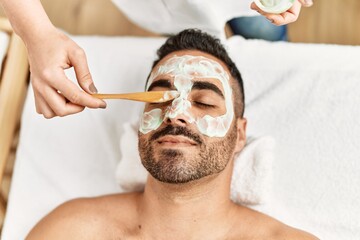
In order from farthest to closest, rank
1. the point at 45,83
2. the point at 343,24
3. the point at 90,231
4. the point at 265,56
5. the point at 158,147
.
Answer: the point at 343,24 → the point at 265,56 → the point at 90,231 → the point at 158,147 → the point at 45,83

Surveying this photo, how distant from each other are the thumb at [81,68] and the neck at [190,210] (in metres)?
0.39

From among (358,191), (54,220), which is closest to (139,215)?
(54,220)

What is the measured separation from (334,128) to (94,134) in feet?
2.61

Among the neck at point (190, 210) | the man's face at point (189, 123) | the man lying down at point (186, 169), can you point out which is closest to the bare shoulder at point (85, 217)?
the man lying down at point (186, 169)

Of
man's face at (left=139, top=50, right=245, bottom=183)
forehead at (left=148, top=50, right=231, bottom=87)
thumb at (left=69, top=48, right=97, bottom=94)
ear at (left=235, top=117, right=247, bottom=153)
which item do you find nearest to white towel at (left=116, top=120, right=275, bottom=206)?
ear at (left=235, top=117, right=247, bottom=153)

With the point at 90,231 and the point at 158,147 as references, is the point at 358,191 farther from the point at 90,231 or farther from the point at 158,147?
the point at 90,231

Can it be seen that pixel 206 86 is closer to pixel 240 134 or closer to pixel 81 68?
pixel 240 134

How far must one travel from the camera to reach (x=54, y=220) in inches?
58.4

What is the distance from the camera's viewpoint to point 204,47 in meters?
1.48

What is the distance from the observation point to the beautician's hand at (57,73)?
43.3 inches

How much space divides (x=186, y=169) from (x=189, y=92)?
21 cm

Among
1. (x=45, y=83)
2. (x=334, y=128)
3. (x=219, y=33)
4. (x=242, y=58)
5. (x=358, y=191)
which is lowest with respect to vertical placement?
(x=358, y=191)

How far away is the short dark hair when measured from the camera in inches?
58.1

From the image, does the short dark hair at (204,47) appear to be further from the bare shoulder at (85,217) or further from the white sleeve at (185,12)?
the bare shoulder at (85,217)
